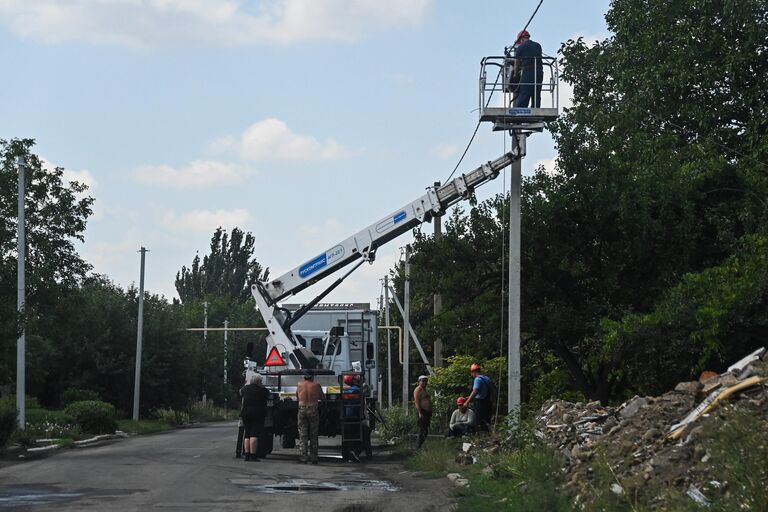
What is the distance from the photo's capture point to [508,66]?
68.3ft

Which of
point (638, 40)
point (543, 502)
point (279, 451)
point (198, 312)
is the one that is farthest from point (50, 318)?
point (198, 312)

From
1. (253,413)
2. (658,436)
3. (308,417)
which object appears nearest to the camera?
(658,436)

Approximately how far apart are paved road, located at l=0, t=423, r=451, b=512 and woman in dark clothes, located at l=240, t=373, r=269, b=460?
37 centimetres

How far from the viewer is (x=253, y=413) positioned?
→ 21797mm

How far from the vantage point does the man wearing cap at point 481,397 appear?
71.2 feet

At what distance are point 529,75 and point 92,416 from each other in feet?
72.4


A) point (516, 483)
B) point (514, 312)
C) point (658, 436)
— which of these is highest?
point (514, 312)

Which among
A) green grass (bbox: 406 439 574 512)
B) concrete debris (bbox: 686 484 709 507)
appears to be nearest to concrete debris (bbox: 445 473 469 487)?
green grass (bbox: 406 439 574 512)

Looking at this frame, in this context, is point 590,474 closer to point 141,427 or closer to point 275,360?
point 275,360

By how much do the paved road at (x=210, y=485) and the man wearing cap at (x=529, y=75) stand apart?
280 inches

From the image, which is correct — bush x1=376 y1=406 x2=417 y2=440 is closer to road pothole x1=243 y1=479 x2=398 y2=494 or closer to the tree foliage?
the tree foliage

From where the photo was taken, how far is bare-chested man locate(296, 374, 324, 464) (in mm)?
21562

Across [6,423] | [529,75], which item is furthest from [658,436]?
[6,423]

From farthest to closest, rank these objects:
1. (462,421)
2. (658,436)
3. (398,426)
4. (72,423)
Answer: (72,423) → (398,426) → (462,421) → (658,436)
